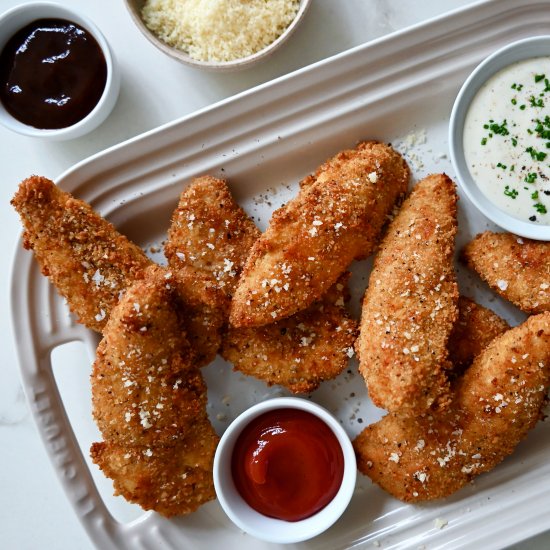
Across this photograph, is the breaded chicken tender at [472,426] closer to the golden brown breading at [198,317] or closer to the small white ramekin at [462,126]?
the small white ramekin at [462,126]

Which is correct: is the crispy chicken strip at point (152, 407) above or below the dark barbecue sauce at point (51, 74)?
below

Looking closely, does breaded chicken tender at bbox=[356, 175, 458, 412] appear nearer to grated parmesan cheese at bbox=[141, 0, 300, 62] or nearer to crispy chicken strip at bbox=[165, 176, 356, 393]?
crispy chicken strip at bbox=[165, 176, 356, 393]

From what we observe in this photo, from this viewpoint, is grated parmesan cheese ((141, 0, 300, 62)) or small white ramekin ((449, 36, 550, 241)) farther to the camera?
grated parmesan cheese ((141, 0, 300, 62))

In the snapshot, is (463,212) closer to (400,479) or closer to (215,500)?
(400,479)

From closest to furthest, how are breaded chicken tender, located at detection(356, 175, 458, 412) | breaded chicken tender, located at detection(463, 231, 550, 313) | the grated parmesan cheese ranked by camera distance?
breaded chicken tender, located at detection(356, 175, 458, 412)
breaded chicken tender, located at detection(463, 231, 550, 313)
the grated parmesan cheese

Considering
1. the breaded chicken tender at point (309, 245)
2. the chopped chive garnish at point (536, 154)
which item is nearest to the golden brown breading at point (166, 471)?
the breaded chicken tender at point (309, 245)

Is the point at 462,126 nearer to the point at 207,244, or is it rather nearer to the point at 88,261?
the point at 207,244

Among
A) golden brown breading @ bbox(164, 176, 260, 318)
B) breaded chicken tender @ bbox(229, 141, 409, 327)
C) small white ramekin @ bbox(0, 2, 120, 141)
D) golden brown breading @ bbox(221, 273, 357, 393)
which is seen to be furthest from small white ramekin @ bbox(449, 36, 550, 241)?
small white ramekin @ bbox(0, 2, 120, 141)
